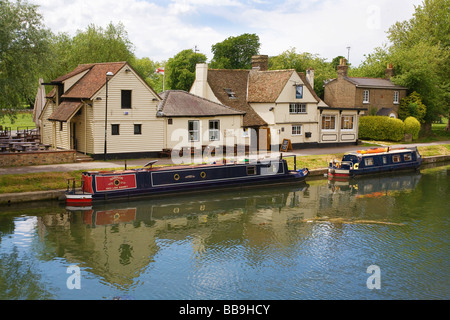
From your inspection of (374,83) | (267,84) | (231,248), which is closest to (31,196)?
(231,248)

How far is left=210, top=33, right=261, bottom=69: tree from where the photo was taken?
3068 inches

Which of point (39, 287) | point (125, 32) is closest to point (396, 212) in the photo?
point (39, 287)

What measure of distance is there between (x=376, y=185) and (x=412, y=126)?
59.3 ft

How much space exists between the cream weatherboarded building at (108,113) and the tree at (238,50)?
155ft

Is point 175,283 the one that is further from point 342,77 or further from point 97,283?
point 342,77

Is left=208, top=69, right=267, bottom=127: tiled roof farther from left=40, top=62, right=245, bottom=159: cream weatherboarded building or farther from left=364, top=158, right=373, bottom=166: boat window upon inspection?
left=364, top=158, right=373, bottom=166: boat window

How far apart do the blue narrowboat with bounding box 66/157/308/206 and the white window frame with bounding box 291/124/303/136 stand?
8.94m

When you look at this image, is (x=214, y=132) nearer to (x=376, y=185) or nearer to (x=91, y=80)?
(x=91, y=80)

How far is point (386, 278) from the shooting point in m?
15.1

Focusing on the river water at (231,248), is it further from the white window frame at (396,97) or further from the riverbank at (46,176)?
Answer: the white window frame at (396,97)

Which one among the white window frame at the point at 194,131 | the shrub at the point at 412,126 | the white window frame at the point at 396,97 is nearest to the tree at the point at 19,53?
the white window frame at the point at 194,131

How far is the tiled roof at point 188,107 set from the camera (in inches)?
1292

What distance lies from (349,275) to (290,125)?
24.4 m

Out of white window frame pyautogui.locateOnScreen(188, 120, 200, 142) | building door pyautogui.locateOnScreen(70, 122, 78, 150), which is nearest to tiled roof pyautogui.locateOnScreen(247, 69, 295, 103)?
white window frame pyautogui.locateOnScreen(188, 120, 200, 142)
